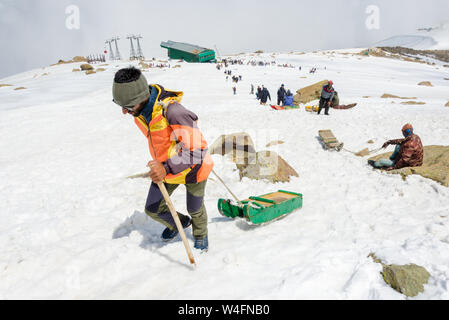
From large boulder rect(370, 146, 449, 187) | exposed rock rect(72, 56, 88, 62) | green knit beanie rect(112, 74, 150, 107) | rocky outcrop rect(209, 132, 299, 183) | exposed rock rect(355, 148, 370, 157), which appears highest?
exposed rock rect(72, 56, 88, 62)

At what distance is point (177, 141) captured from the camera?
293cm

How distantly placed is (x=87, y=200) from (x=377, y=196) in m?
6.22

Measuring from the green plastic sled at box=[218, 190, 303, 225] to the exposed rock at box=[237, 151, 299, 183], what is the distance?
5.48ft

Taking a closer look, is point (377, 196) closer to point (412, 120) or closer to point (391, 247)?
point (391, 247)

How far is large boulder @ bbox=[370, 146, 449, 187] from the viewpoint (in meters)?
5.27

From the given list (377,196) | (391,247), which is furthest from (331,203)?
(391,247)

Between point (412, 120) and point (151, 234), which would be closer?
point (151, 234)

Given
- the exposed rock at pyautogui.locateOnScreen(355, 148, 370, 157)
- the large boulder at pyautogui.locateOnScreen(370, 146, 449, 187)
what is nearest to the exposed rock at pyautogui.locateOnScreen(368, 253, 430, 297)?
the large boulder at pyautogui.locateOnScreen(370, 146, 449, 187)

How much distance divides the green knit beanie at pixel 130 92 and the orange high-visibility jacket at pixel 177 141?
7.6 inches

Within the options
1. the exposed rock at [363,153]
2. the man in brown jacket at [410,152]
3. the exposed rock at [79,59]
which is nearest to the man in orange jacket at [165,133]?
the man in brown jacket at [410,152]

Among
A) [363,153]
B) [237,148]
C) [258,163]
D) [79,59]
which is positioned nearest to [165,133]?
[258,163]

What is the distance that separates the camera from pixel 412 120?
11.4 meters

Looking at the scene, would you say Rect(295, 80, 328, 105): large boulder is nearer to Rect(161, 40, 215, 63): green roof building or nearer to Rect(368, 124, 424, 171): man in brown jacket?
Rect(368, 124, 424, 171): man in brown jacket

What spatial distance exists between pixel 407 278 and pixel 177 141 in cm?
278
